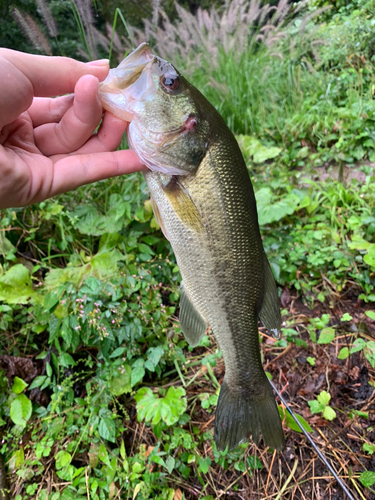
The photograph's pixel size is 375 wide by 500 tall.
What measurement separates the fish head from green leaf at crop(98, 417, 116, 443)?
155cm

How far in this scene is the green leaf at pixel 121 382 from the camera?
6.30 feet

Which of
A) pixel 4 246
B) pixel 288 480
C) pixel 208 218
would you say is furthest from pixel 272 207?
pixel 4 246

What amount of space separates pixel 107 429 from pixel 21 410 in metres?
0.64

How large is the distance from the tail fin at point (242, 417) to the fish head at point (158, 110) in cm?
116

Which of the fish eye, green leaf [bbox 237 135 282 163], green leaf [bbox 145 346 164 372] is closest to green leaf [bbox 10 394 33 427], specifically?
green leaf [bbox 145 346 164 372]

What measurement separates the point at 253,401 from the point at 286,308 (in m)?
1.14

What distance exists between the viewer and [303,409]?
198 cm

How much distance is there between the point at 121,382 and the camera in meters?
1.96

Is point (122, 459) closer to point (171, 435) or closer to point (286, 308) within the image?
point (171, 435)

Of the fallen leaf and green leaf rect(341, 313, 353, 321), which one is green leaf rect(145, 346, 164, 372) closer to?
the fallen leaf

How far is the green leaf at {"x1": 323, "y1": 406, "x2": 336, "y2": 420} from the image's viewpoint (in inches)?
72.4

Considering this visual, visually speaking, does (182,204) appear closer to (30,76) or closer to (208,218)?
(208,218)

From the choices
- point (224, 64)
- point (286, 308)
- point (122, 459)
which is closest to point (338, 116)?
point (224, 64)

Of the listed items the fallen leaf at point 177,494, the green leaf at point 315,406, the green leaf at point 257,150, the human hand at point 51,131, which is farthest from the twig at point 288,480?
the green leaf at point 257,150
